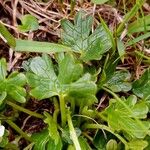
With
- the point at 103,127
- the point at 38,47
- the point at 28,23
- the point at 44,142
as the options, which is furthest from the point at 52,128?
the point at 28,23

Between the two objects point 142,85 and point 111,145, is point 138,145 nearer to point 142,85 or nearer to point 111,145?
point 111,145

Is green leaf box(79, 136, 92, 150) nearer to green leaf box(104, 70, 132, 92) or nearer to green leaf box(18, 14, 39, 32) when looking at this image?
green leaf box(104, 70, 132, 92)

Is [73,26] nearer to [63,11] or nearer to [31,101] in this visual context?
[63,11]

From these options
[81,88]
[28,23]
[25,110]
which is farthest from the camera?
[28,23]

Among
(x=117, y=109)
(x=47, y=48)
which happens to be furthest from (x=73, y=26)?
(x=117, y=109)

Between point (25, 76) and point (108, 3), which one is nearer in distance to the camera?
point (25, 76)

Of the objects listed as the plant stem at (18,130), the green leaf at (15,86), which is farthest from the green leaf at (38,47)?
the plant stem at (18,130)

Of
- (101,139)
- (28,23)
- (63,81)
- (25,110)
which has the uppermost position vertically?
(28,23)
